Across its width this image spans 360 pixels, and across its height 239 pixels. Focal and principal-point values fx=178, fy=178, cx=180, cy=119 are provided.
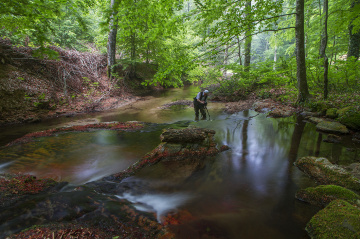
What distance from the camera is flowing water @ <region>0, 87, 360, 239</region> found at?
9.52 feet

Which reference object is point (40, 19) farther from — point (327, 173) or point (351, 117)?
point (351, 117)

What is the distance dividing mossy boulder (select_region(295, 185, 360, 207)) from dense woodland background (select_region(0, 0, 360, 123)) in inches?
230

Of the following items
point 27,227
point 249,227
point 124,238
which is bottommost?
point 249,227

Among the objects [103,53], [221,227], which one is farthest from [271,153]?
[103,53]

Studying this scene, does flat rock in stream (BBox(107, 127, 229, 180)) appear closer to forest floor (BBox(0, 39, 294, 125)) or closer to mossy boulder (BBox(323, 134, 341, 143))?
mossy boulder (BBox(323, 134, 341, 143))

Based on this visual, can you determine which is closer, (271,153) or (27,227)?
(27,227)

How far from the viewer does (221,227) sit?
109 inches

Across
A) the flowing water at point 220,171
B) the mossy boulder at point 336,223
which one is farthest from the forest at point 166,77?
the flowing water at point 220,171

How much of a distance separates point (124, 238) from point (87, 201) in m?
1.03

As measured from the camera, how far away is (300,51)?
882 centimetres

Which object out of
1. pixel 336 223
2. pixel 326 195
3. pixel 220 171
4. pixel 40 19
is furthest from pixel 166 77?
pixel 336 223

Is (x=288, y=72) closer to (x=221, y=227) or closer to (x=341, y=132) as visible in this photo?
(x=341, y=132)

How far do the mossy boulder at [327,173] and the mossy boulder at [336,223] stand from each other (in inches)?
47.9

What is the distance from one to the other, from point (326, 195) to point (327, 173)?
3.00 feet
